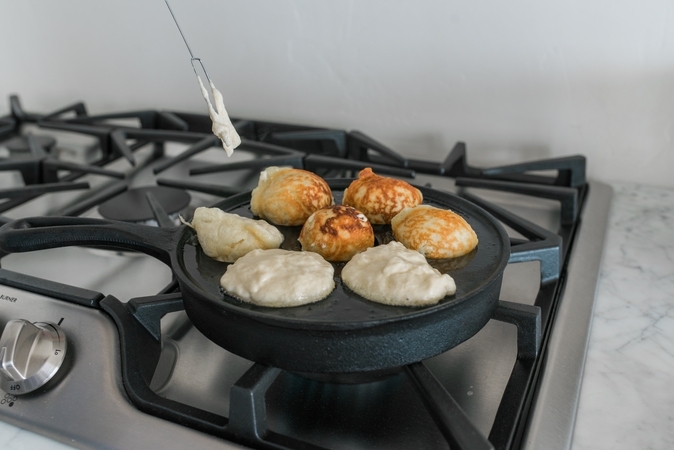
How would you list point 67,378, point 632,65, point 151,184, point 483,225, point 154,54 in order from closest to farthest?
point 67,378, point 483,225, point 632,65, point 151,184, point 154,54

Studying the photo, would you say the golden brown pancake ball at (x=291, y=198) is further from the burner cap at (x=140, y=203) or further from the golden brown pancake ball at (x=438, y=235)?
the burner cap at (x=140, y=203)

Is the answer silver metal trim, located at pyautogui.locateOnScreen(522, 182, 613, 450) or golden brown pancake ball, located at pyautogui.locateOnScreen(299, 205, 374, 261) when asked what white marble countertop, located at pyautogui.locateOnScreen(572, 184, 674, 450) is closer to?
silver metal trim, located at pyautogui.locateOnScreen(522, 182, 613, 450)

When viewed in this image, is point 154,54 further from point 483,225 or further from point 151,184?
point 483,225

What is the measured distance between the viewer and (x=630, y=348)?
2.24 ft

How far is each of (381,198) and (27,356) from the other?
0.43 m

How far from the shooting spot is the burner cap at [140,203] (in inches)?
37.5

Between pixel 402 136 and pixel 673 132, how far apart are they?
1.62 feet

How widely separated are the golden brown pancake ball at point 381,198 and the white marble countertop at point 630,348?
0.28m

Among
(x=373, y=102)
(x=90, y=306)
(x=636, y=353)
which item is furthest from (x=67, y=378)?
(x=373, y=102)

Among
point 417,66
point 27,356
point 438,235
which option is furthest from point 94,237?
point 417,66

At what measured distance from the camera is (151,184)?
113 centimetres

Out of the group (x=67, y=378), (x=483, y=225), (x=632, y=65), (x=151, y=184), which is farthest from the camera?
(x=151, y=184)

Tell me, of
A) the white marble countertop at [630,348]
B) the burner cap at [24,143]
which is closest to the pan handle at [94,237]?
the white marble countertop at [630,348]

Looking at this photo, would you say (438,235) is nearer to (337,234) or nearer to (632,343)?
(337,234)
